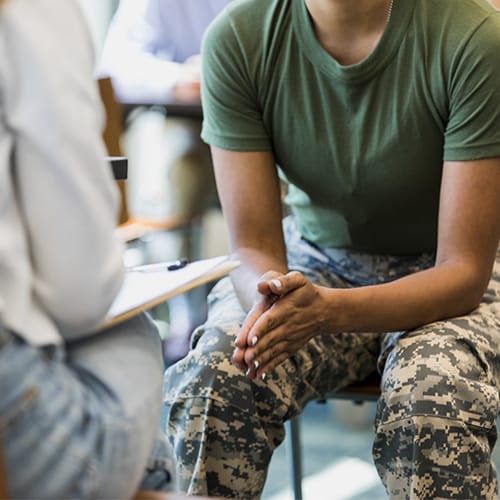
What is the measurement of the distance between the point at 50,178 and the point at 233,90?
0.84 metres

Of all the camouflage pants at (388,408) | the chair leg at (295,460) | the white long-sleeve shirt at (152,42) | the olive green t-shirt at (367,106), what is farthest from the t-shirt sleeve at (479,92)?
the white long-sleeve shirt at (152,42)

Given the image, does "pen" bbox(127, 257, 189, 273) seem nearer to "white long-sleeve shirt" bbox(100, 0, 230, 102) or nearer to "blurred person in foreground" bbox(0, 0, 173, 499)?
"blurred person in foreground" bbox(0, 0, 173, 499)

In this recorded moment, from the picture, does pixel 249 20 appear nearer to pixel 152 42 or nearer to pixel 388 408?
pixel 388 408

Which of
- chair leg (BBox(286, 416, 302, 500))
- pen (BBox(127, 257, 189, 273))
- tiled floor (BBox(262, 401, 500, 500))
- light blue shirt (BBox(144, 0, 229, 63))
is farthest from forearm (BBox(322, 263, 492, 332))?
light blue shirt (BBox(144, 0, 229, 63))

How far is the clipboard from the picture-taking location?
93 centimetres

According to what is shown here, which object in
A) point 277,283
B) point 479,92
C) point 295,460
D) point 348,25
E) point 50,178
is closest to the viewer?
point 50,178

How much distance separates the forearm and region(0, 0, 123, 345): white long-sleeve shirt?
655 millimetres

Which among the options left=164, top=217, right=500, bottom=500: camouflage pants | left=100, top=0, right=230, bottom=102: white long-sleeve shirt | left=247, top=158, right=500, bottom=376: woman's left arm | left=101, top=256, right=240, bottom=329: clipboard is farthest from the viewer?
left=100, top=0, right=230, bottom=102: white long-sleeve shirt

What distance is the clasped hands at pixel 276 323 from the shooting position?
1333 millimetres

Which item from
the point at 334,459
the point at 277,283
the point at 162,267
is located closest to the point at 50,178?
the point at 162,267

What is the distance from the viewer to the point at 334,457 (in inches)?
92.6

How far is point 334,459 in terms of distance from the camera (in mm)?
2340

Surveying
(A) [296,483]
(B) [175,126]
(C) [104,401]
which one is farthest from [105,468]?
(B) [175,126]

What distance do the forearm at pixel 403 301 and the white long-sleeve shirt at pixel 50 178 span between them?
65 cm
